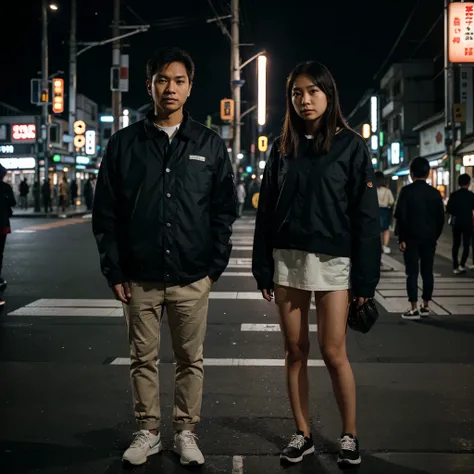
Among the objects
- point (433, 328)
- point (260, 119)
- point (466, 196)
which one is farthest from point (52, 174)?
point (433, 328)

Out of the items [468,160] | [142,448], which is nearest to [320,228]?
[142,448]

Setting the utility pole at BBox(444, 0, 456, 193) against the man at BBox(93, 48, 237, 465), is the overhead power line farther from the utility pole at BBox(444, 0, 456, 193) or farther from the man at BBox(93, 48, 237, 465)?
the man at BBox(93, 48, 237, 465)

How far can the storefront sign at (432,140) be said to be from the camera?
42500 millimetres

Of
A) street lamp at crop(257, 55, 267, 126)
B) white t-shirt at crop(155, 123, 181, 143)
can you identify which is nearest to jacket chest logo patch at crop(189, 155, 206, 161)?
white t-shirt at crop(155, 123, 181, 143)

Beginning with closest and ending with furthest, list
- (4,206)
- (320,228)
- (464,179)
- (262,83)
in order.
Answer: (320,228)
(4,206)
(464,179)
(262,83)

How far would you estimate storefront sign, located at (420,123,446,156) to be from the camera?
42500 mm

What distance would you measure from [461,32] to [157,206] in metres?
21.0

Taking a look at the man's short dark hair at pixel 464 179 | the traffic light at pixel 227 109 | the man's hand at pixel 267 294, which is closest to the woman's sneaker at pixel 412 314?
the man's short dark hair at pixel 464 179

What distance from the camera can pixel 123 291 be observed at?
3869mm

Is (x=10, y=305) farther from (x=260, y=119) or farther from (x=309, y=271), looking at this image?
(x=260, y=119)

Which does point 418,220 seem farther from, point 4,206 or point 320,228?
point 4,206

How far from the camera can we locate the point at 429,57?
5941 cm

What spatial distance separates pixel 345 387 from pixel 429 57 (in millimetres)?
59488

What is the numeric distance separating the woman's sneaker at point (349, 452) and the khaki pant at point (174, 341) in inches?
31.3
